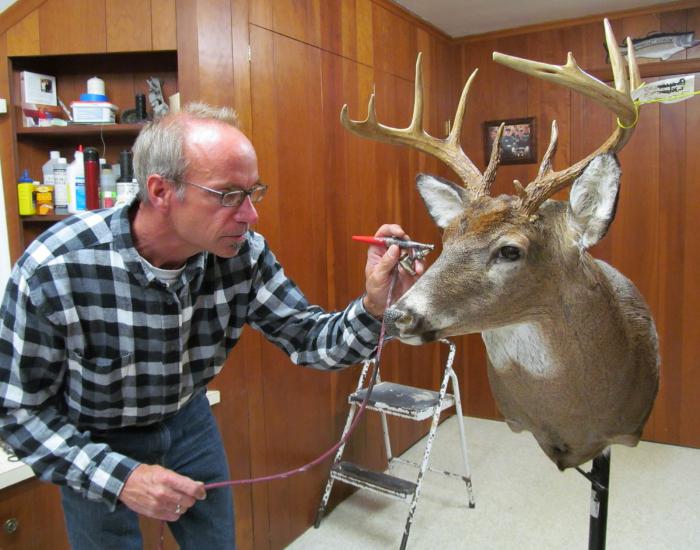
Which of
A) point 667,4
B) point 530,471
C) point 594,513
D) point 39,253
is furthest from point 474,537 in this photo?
point 667,4

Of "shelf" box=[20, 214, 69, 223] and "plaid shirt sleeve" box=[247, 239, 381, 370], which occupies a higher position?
"shelf" box=[20, 214, 69, 223]

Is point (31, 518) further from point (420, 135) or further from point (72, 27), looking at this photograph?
point (72, 27)

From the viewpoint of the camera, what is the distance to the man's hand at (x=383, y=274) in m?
1.21

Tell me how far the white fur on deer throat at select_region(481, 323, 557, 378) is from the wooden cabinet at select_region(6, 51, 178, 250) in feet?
5.72

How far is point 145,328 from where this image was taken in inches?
49.1

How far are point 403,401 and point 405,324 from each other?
5.77ft

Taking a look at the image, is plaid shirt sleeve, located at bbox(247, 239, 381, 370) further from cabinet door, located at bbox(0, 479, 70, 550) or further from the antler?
cabinet door, located at bbox(0, 479, 70, 550)

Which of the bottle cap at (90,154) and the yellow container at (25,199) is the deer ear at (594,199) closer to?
the bottle cap at (90,154)

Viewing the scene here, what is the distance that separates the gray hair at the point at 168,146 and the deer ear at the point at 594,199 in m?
0.71

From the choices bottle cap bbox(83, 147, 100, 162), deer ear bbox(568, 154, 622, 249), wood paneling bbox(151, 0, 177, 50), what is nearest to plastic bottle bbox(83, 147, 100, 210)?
bottle cap bbox(83, 147, 100, 162)

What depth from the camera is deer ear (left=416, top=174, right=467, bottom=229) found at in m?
1.11

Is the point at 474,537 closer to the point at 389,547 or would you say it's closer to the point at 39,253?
the point at 389,547

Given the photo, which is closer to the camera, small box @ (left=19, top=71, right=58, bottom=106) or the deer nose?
the deer nose

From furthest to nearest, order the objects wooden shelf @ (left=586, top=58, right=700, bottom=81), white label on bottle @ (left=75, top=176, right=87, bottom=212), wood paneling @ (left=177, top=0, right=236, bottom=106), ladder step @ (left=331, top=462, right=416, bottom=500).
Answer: wooden shelf @ (left=586, top=58, right=700, bottom=81), ladder step @ (left=331, top=462, right=416, bottom=500), white label on bottle @ (left=75, top=176, right=87, bottom=212), wood paneling @ (left=177, top=0, right=236, bottom=106)
